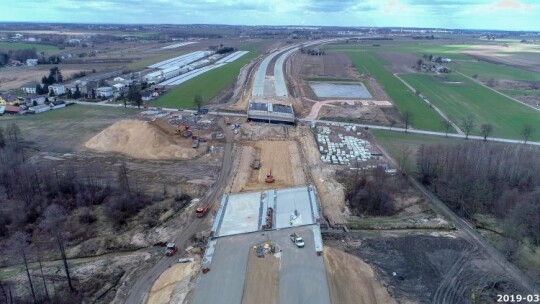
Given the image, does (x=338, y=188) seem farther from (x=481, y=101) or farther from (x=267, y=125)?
(x=481, y=101)

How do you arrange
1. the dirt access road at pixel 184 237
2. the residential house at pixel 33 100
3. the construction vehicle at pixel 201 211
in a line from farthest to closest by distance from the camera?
the residential house at pixel 33 100 → the construction vehicle at pixel 201 211 → the dirt access road at pixel 184 237

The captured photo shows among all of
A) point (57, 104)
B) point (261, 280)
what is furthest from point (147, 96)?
point (261, 280)

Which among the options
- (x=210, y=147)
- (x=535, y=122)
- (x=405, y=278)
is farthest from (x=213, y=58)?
(x=405, y=278)

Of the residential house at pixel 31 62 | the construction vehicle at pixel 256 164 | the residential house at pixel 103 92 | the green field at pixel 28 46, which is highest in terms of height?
the green field at pixel 28 46

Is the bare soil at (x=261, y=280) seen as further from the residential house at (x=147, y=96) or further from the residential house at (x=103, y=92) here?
the residential house at (x=103, y=92)

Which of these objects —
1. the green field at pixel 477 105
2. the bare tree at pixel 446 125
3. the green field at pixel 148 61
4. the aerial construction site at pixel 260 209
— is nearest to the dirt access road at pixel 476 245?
the aerial construction site at pixel 260 209
